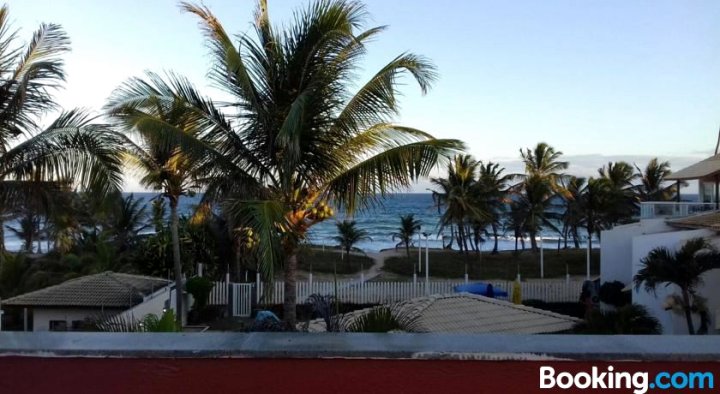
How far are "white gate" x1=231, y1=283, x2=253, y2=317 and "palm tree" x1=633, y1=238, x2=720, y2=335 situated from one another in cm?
1316

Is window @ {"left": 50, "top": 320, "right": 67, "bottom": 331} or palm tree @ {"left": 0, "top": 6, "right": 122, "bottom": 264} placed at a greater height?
palm tree @ {"left": 0, "top": 6, "right": 122, "bottom": 264}

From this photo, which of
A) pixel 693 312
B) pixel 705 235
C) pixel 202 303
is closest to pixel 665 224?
pixel 705 235

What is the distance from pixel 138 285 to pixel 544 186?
26.2 meters

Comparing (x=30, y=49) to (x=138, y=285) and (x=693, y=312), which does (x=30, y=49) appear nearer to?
(x=138, y=285)

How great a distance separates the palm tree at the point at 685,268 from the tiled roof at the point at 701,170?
964 cm

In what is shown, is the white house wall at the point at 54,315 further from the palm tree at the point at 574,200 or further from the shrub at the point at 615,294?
the palm tree at the point at 574,200

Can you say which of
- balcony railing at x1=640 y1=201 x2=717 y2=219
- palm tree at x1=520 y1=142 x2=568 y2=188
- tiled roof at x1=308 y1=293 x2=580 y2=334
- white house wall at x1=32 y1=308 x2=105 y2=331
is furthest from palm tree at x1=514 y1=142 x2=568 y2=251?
white house wall at x1=32 y1=308 x2=105 y2=331

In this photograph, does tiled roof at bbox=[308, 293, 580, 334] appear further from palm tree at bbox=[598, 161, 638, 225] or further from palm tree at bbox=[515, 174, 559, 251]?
palm tree at bbox=[598, 161, 638, 225]

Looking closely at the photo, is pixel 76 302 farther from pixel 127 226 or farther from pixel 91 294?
pixel 127 226

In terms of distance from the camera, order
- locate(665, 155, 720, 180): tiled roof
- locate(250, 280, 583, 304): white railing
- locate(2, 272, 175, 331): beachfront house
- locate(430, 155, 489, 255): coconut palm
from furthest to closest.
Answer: locate(430, 155, 489, 255): coconut palm < locate(250, 280, 583, 304): white railing < locate(665, 155, 720, 180): tiled roof < locate(2, 272, 175, 331): beachfront house

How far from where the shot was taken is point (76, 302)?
14398 mm

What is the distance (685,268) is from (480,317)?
14.9 ft

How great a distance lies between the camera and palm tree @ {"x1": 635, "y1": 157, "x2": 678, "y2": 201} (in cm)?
4025

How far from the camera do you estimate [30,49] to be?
30.5ft
